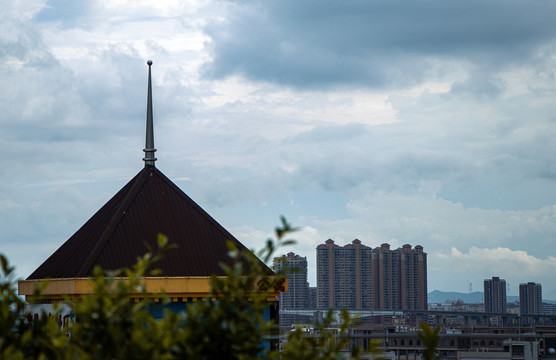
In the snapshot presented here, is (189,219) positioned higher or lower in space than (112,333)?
higher

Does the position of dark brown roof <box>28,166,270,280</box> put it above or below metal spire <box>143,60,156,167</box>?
below

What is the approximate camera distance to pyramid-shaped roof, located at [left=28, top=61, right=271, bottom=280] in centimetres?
1461

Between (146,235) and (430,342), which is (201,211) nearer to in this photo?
(146,235)

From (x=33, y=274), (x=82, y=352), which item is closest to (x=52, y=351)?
(x=82, y=352)

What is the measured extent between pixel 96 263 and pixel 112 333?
7.67 metres

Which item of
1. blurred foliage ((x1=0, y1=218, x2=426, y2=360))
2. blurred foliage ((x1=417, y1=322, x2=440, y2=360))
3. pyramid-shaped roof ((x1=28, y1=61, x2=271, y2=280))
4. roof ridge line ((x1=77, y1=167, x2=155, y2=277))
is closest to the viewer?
blurred foliage ((x1=0, y1=218, x2=426, y2=360))

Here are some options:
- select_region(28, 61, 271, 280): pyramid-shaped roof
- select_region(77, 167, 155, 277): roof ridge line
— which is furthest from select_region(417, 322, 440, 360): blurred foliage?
select_region(77, 167, 155, 277): roof ridge line

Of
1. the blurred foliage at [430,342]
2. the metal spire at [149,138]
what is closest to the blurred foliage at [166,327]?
the blurred foliage at [430,342]

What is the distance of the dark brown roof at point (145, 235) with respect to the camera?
48.0ft

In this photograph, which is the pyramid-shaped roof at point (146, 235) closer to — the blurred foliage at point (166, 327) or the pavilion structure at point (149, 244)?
the pavilion structure at point (149, 244)

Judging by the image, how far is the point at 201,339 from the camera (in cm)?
731

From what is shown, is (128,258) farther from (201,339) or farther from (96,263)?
(201,339)

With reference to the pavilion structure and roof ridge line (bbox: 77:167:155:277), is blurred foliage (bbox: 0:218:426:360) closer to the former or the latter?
the pavilion structure

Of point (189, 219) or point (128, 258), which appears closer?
point (128, 258)
